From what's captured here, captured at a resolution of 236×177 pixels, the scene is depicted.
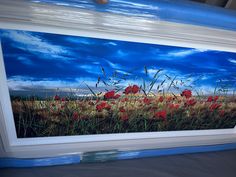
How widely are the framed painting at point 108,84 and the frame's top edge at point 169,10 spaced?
0.03m

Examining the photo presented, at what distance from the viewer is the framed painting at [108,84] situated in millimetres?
847

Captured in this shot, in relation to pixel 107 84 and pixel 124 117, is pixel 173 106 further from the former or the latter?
pixel 107 84

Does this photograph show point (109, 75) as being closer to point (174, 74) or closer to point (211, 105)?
point (174, 74)

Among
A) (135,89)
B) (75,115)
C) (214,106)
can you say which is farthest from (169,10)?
(214,106)

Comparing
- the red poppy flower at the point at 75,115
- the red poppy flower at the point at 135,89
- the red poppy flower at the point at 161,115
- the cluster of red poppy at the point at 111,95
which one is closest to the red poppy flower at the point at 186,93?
the red poppy flower at the point at 161,115

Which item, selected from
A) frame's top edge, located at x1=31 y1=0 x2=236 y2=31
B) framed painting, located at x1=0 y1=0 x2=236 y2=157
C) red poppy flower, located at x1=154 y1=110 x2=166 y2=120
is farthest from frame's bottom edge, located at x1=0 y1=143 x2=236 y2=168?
frame's top edge, located at x1=31 y1=0 x2=236 y2=31

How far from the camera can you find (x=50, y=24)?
2.53ft

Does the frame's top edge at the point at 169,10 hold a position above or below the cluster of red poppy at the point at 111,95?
above

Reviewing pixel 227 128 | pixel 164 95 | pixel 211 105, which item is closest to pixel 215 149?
pixel 227 128

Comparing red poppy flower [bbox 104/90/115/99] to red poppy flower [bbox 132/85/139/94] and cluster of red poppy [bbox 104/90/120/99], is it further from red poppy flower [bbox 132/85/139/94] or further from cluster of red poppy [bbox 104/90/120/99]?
red poppy flower [bbox 132/85/139/94]

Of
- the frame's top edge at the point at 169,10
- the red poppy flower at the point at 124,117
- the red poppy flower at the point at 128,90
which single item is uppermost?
the frame's top edge at the point at 169,10

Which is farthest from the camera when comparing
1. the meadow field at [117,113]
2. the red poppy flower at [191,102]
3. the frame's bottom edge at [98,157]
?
the red poppy flower at [191,102]

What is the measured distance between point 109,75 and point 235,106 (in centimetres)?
97

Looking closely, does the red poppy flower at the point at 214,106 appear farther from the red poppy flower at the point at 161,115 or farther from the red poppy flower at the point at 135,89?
the red poppy flower at the point at 135,89
